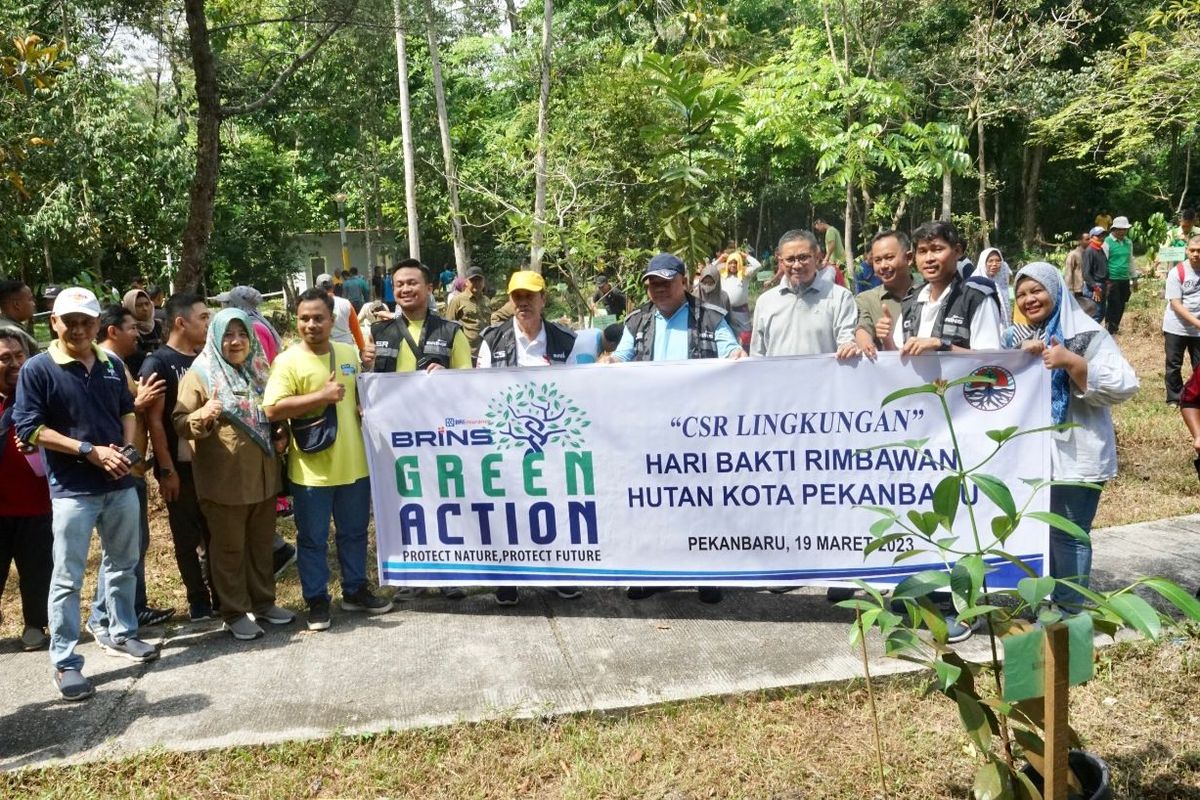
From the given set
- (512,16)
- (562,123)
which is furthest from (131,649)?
(512,16)

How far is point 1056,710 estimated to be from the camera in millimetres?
2344

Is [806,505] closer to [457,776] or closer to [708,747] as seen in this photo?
[708,747]

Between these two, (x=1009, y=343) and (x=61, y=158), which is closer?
(x=1009, y=343)

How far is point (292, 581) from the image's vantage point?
5695 millimetres

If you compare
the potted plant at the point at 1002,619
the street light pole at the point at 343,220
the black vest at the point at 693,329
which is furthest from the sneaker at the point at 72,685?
the street light pole at the point at 343,220

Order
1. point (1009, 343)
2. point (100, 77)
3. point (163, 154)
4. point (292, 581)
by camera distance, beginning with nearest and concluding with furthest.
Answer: point (1009, 343) < point (292, 581) < point (100, 77) < point (163, 154)

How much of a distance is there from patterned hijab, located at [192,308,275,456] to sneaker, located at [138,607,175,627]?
1.22 metres

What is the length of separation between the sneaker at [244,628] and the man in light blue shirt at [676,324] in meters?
2.20

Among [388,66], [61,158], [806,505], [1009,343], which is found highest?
[388,66]

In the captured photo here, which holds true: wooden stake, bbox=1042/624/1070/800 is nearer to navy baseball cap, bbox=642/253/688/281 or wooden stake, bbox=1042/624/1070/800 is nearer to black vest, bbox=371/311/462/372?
navy baseball cap, bbox=642/253/688/281

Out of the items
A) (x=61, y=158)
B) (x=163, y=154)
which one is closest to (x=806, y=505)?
(x=61, y=158)

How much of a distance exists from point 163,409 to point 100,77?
754cm

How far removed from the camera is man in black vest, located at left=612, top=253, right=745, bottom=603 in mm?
4777

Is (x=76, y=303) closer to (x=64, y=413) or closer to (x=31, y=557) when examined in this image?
(x=64, y=413)
